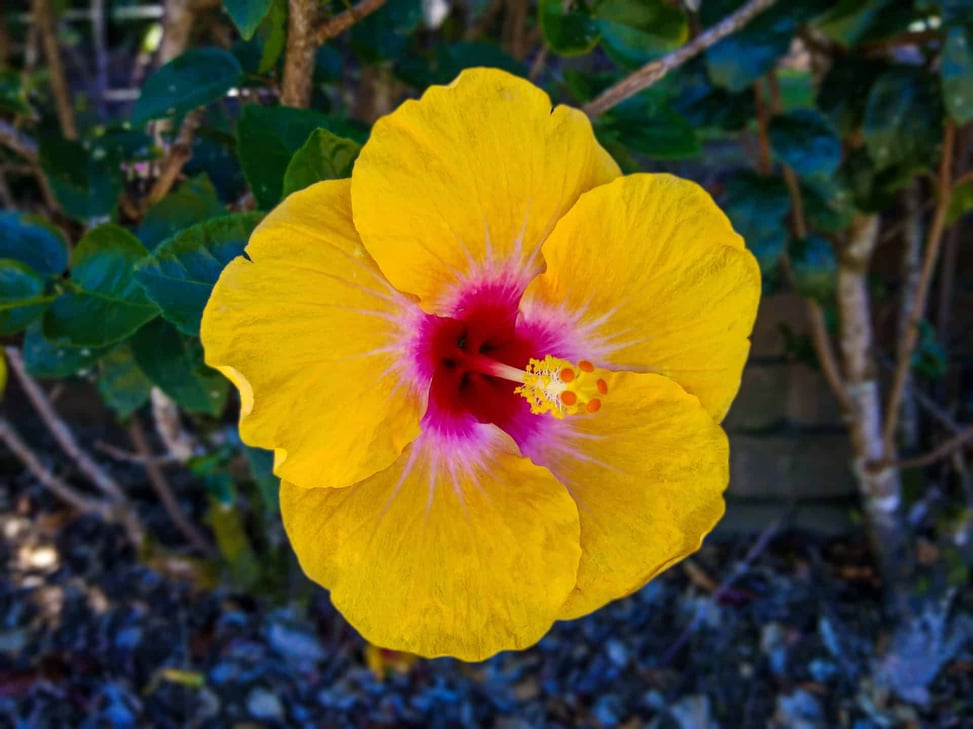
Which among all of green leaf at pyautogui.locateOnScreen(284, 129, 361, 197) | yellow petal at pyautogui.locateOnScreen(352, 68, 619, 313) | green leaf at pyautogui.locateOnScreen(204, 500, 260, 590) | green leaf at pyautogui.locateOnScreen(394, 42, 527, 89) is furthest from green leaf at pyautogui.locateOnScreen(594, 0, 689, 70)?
green leaf at pyautogui.locateOnScreen(204, 500, 260, 590)

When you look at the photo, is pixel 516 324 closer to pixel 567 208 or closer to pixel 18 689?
pixel 567 208

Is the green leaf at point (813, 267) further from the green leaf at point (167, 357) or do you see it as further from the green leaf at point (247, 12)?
the green leaf at point (247, 12)

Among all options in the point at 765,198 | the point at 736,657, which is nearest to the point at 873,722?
the point at 736,657

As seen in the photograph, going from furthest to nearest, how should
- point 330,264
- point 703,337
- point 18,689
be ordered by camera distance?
point 18,689 < point 703,337 < point 330,264

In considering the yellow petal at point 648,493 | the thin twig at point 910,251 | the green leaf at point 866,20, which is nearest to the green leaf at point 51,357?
the yellow petal at point 648,493

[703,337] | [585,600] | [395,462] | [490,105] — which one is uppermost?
[490,105]

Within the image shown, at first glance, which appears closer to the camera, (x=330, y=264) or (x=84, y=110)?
(x=330, y=264)

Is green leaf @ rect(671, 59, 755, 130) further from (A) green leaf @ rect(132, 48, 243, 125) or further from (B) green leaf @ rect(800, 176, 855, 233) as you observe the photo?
(A) green leaf @ rect(132, 48, 243, 125)
